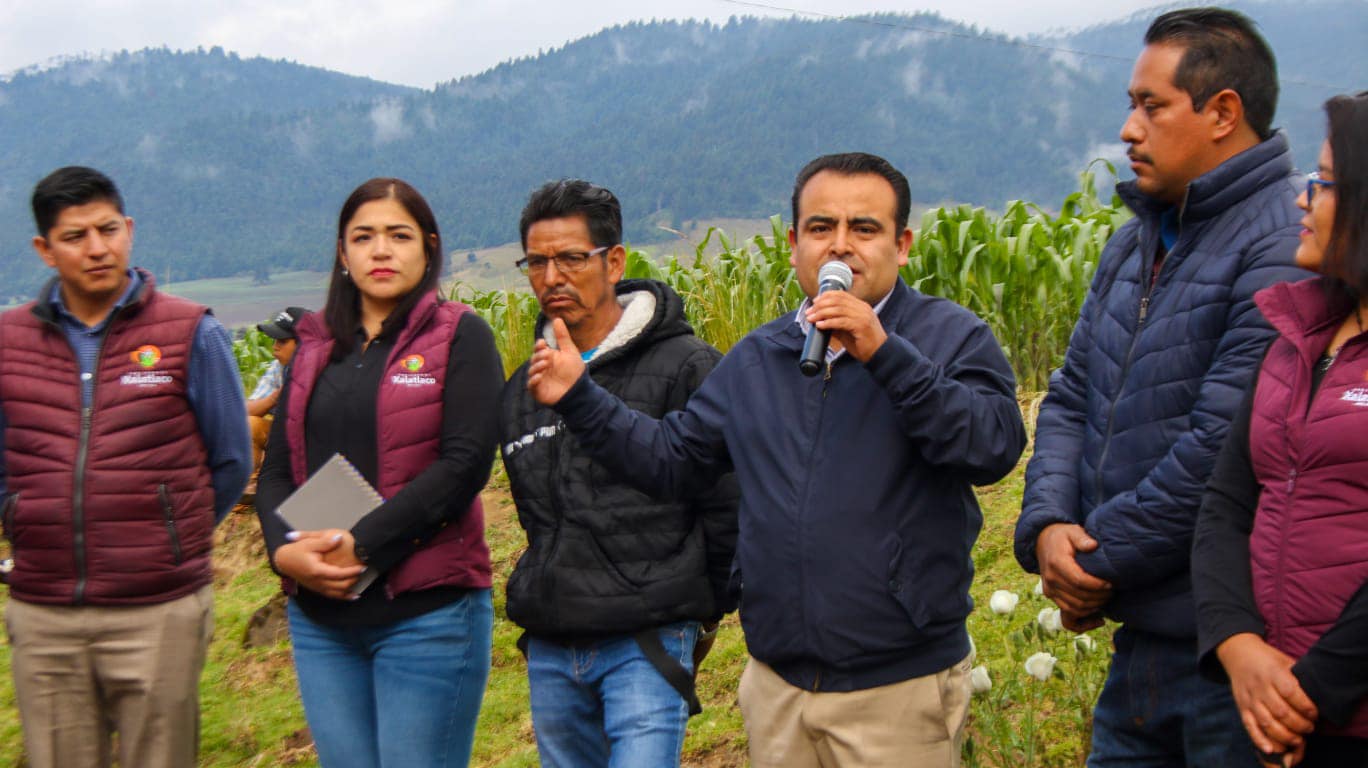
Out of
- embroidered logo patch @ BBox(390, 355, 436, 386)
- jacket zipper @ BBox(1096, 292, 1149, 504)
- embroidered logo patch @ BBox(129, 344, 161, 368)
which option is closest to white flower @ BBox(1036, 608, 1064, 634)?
jacket zipper @ BBox(1096, 292, 1149, 504)

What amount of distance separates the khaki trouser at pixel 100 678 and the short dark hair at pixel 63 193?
1130 mm

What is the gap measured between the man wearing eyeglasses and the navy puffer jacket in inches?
33.4

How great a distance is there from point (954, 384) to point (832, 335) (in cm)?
26

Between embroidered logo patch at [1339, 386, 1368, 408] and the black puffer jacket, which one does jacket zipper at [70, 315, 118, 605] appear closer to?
the black puffer jacket

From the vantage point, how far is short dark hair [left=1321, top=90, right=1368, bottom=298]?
2082 millimetres

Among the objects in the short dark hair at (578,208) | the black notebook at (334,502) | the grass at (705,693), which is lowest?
the grass at (705,693)

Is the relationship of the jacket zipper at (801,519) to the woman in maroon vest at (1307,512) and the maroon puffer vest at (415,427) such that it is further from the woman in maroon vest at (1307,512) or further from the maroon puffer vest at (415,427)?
the maroon puffer vest at (415,427)

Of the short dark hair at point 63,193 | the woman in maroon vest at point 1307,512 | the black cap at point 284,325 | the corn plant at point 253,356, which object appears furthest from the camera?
the corn plant at point 253,356

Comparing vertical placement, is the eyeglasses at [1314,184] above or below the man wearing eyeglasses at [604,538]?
above

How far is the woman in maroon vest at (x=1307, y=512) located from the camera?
2.00 m

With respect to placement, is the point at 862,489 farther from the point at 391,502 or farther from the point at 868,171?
the point at 391,502

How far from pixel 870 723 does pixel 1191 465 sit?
82cm

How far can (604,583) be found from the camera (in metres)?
2.96

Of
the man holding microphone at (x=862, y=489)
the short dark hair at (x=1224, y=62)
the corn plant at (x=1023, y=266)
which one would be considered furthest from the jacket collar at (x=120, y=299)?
the corn plant at (x=1023, y=266)
